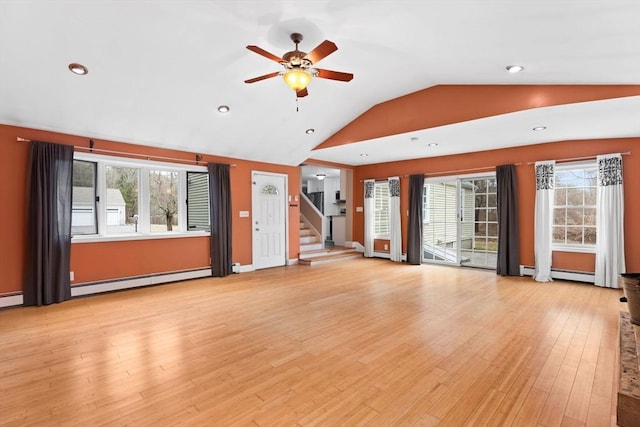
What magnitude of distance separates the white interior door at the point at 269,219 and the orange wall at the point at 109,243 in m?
0.16

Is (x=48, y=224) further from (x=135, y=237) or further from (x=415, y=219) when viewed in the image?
(x=415, y=219)

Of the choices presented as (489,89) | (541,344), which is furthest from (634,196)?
(541,344)

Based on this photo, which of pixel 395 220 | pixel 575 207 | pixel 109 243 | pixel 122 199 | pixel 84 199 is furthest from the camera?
pixel 395 220

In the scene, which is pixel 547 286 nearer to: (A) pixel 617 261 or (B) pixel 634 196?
(A) pixel 617 261

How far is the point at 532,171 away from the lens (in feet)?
19.6

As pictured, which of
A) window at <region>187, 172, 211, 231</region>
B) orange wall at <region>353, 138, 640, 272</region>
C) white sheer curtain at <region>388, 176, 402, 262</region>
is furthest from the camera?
white sheer curtain at <region>388, 176, 402, 262</region>

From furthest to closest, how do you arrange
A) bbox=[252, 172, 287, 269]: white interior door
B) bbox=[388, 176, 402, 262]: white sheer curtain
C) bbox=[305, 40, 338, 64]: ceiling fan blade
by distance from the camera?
bbox=[388, 176, 402, 262]: white sheer curtain < bbox=[252, 172, 287, 269]: white interior door < bbox=[305, 40, 338, 64]: ceiling fan blade

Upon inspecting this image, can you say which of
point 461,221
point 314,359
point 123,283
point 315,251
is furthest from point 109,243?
point 461,221

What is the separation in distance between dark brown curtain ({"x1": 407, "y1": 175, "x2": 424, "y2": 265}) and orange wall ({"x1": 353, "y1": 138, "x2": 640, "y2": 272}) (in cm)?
28

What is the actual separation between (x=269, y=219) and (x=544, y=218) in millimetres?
5589

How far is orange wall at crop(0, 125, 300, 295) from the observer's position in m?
4.14

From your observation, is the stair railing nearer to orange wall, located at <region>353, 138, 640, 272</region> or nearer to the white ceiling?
orange wall, located at <region>353, 138, 640, 272</region>

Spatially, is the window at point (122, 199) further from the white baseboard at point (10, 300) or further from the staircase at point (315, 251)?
the staircase at point (315, 251)

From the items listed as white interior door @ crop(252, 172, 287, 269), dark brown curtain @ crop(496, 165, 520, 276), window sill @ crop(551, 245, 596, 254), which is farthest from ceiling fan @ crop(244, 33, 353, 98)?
window sill @ crop(551, 245, 596, 254)
